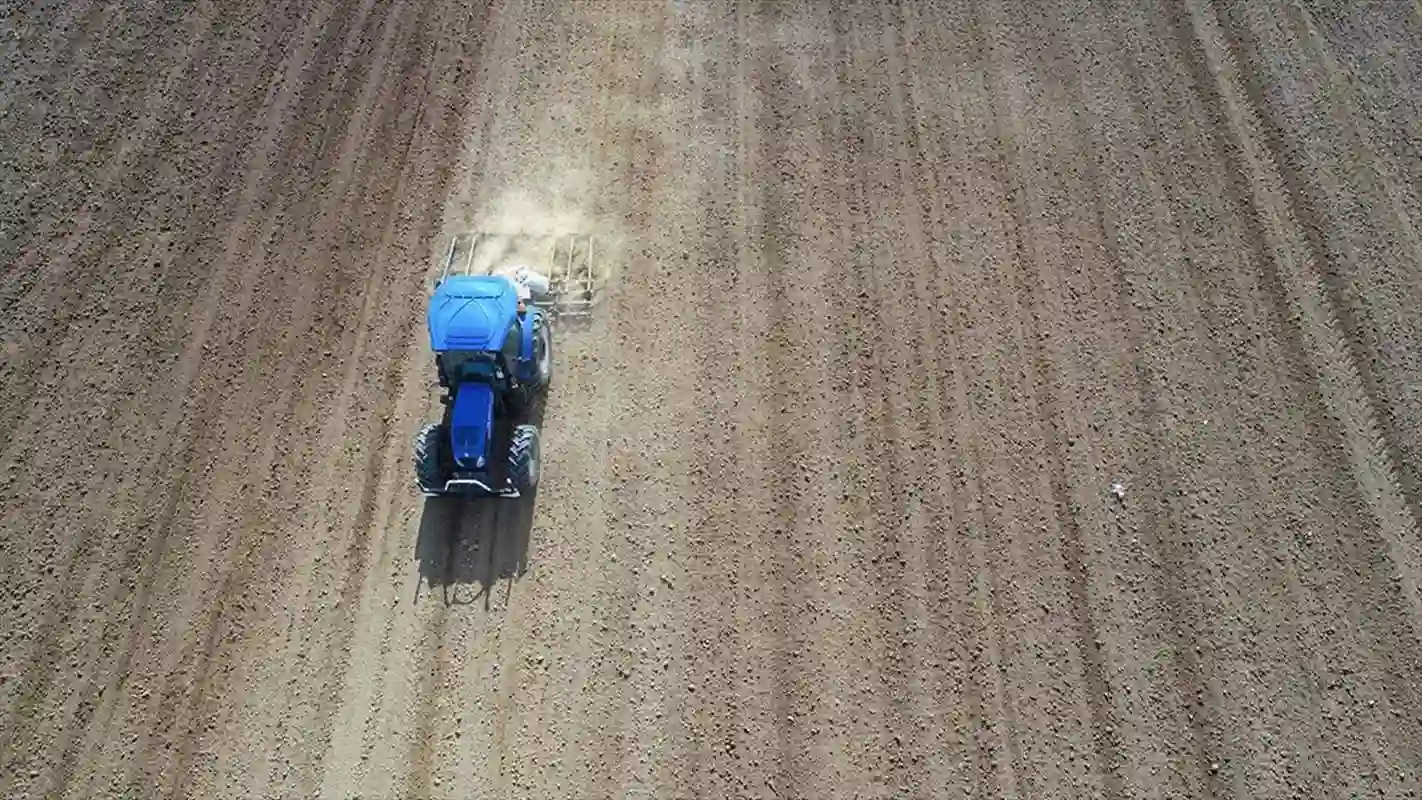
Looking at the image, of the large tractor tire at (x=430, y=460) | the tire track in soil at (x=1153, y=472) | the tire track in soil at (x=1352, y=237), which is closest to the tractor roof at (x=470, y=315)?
the large tractor tire at (x=430, y=460)

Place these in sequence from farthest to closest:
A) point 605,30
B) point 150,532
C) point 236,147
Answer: point 605,30, point 236,147, point 150,532

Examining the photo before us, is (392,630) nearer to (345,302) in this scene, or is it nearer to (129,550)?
(129,550)

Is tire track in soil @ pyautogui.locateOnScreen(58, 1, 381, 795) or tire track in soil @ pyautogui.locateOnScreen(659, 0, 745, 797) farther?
tire track in soil @ pyautogui.locateOnScreen(58, 1, 381, 795)

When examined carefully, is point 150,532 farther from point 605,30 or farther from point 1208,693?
point 1208,693

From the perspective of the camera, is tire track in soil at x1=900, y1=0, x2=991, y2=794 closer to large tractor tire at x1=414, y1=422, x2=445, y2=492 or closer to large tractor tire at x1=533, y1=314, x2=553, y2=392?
large tractor tire at x1=533, y1=314, x2=553, y2=392

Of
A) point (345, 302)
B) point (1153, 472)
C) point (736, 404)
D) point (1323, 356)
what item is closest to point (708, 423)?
point (736, 404)

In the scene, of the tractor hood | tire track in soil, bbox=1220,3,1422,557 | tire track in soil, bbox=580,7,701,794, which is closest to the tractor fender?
the tractor hood

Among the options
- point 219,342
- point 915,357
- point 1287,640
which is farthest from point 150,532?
point 1287,640

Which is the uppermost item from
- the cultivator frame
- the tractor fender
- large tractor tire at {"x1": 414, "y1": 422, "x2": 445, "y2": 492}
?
the cultivator frame
